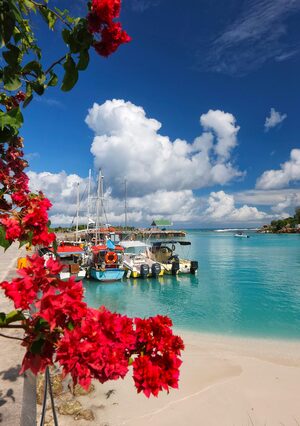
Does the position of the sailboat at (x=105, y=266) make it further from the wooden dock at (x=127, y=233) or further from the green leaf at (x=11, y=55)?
the green leaf at (x=11, y=55)

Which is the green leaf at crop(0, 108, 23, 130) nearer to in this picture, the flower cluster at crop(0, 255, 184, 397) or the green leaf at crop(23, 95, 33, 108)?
the green leaf at crop(23, 95, 33, 108)

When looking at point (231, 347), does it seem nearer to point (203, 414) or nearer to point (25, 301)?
point (203, 414)

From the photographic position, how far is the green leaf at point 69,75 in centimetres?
166

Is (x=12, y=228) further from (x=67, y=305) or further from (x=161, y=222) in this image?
(x=161, y=222)

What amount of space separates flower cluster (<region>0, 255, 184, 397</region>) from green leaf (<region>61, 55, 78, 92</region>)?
0.95 m

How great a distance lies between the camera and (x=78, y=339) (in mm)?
1335

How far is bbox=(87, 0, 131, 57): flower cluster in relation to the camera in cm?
157

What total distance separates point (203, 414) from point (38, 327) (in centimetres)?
763

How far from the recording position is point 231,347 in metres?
13.4

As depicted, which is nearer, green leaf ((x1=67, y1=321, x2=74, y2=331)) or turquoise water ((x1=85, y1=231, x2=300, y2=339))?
green leaf ((x1=67, y1=321, x2=74, y2=331))

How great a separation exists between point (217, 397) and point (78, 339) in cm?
872

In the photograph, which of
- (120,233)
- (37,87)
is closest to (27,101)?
(37,87)

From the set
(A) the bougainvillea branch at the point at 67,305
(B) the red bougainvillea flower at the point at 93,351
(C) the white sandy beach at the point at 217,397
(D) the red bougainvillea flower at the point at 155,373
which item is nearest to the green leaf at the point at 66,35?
(A) the bougainvillea branch at the point at 67,305

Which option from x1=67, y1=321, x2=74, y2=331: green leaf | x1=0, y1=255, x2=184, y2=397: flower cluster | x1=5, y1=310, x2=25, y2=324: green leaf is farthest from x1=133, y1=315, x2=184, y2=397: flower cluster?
x1=5, y1=310, x2=25, y2=324: green leaf
